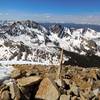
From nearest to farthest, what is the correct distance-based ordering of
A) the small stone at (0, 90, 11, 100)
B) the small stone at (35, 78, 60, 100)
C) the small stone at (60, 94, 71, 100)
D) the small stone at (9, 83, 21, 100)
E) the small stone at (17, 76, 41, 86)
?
1. the small stone at (0, 90, 11, 100)
2. the small stone at (9, 83, 21, 100)
3. the small stone at (60, 94, 71, 100)
4. the small stone at (35, 78, 60, 100)
5. the small stone at (17, 76, 41, 86)

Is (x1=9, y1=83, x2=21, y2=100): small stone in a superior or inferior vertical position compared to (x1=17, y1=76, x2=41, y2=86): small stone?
inferior

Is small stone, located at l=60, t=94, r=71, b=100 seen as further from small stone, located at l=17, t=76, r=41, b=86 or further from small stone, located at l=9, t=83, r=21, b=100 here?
small stone, located at l=9, t=83, r=21, b=100

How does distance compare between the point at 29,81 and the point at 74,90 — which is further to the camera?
the point at 74,90

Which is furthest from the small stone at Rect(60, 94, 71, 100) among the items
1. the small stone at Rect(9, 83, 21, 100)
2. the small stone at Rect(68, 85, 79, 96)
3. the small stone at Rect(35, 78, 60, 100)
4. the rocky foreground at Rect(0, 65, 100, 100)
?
the small stone at Rect(9, 83, 21, 100)

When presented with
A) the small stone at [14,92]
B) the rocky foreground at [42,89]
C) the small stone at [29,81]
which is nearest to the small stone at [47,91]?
the rocky foreground at [42,89]

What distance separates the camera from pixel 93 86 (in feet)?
91.4

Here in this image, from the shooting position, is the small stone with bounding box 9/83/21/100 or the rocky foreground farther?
the rocky foreground

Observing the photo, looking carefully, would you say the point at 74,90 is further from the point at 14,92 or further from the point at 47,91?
the point at 14,92

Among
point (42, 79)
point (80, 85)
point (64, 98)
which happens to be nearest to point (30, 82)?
point (42, 79)

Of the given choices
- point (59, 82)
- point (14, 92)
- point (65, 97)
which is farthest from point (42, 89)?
point (14, 92)

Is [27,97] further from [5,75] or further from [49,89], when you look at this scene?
[5,75]

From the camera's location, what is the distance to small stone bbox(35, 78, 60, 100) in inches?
922

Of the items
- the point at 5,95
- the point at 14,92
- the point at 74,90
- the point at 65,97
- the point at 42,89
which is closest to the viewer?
the point at 5,95

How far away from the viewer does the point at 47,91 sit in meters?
23.7
